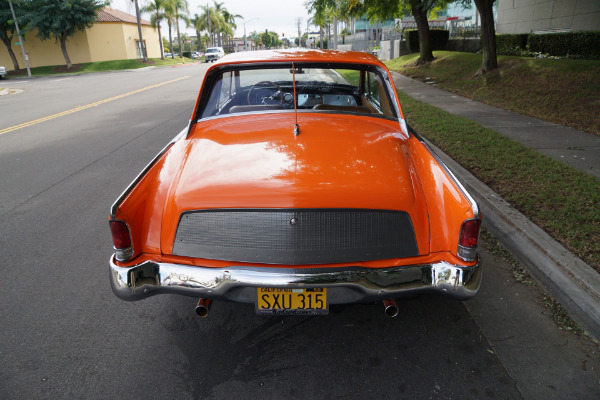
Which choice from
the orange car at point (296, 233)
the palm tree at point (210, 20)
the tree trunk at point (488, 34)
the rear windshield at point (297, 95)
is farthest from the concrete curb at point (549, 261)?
the palm tree at point (210, 20)

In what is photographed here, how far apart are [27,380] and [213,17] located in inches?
3146

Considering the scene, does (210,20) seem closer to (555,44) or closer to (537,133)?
(555,44)

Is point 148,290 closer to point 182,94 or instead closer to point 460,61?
point 182,94

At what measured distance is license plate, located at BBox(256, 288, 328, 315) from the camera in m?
2.19

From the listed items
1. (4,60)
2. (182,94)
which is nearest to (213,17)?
(4,60)

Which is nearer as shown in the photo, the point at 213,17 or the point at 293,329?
the point at 293,329

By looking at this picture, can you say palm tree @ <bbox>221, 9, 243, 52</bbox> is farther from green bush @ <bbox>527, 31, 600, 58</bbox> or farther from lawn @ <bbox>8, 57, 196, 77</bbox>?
green bush @ <bbox>527, 31, 600, 58</bbox>

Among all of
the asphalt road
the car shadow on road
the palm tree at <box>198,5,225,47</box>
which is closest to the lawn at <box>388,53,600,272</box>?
the asphalt road

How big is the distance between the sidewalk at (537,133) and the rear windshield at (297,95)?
3.14m

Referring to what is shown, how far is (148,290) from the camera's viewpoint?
2.25 meters

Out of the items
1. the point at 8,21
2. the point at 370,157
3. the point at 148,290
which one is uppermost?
the point at 8,21

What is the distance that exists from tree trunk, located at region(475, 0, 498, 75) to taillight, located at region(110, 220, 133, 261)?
13737mm

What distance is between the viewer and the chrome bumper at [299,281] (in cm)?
212

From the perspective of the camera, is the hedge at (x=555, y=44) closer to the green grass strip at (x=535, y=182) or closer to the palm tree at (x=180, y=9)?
the green grass strip at (x=535, y=182)
